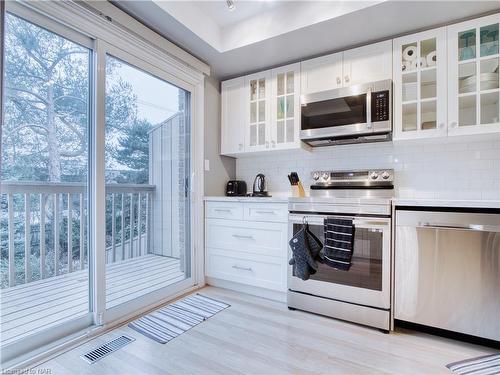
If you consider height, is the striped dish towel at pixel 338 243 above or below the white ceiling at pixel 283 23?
below

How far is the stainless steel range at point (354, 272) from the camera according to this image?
194cm

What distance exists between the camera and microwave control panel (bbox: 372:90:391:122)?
2.21 m

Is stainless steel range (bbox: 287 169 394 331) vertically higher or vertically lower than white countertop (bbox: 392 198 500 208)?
lower

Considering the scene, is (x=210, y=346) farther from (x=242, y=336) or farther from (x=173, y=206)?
(x=173, y=206)

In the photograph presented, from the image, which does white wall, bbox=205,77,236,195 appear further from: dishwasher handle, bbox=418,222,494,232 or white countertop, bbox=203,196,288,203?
dishwasher handle, bbox=418,222,494,232

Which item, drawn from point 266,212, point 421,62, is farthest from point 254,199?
point 421,62

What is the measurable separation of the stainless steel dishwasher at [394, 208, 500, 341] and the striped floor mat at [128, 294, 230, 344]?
57.9 inches

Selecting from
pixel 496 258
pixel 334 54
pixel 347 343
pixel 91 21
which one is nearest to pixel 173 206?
pixel 91 21

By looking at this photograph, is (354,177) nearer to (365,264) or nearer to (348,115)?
(348,115)

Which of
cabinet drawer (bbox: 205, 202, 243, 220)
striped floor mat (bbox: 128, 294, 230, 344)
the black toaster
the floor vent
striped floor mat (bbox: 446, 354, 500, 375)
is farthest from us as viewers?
the black toaster

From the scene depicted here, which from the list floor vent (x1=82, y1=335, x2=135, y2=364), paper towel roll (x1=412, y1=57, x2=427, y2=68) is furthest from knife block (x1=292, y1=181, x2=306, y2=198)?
Result: floor vent (x1=82, y1=335, x2=135, y2=364)

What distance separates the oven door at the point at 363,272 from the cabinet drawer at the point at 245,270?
33cm

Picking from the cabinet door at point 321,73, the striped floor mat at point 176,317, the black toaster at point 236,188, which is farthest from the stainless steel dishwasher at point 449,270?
the black toaster at point 236,188

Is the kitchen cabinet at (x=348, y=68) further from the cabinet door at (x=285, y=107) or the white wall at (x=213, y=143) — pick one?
the white wall at (x=213, y=143)
